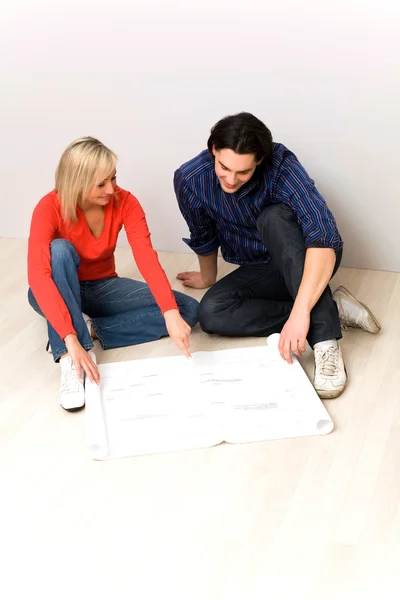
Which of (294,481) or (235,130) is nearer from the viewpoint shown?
(294,481)

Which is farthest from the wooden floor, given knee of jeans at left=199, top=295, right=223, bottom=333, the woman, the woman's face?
the woman's face

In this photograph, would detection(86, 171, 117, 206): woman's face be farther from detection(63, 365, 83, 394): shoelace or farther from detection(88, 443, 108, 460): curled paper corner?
detection(88, 443, 108, 460): curled paper corner

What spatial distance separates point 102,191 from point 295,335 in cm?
65

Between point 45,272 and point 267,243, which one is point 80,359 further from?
point 267,243

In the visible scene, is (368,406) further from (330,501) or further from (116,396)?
(116,396)

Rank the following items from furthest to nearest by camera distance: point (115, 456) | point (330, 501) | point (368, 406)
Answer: point (368, 406) → point (115, 456) → point (330, 501)

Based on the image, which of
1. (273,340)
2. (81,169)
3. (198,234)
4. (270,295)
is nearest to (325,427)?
(273,340)

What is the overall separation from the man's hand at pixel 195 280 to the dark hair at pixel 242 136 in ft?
2.11

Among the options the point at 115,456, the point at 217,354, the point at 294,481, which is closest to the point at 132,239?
the point at 217,354

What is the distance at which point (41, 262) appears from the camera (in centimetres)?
198

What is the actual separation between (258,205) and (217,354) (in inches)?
17.5

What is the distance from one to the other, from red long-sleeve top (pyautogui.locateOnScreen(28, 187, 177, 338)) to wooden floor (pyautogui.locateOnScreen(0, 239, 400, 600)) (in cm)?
25

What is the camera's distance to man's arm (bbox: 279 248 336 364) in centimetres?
190

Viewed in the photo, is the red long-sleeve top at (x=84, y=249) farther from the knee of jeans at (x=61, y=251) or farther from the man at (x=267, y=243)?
the man at (x=267, y=243)
